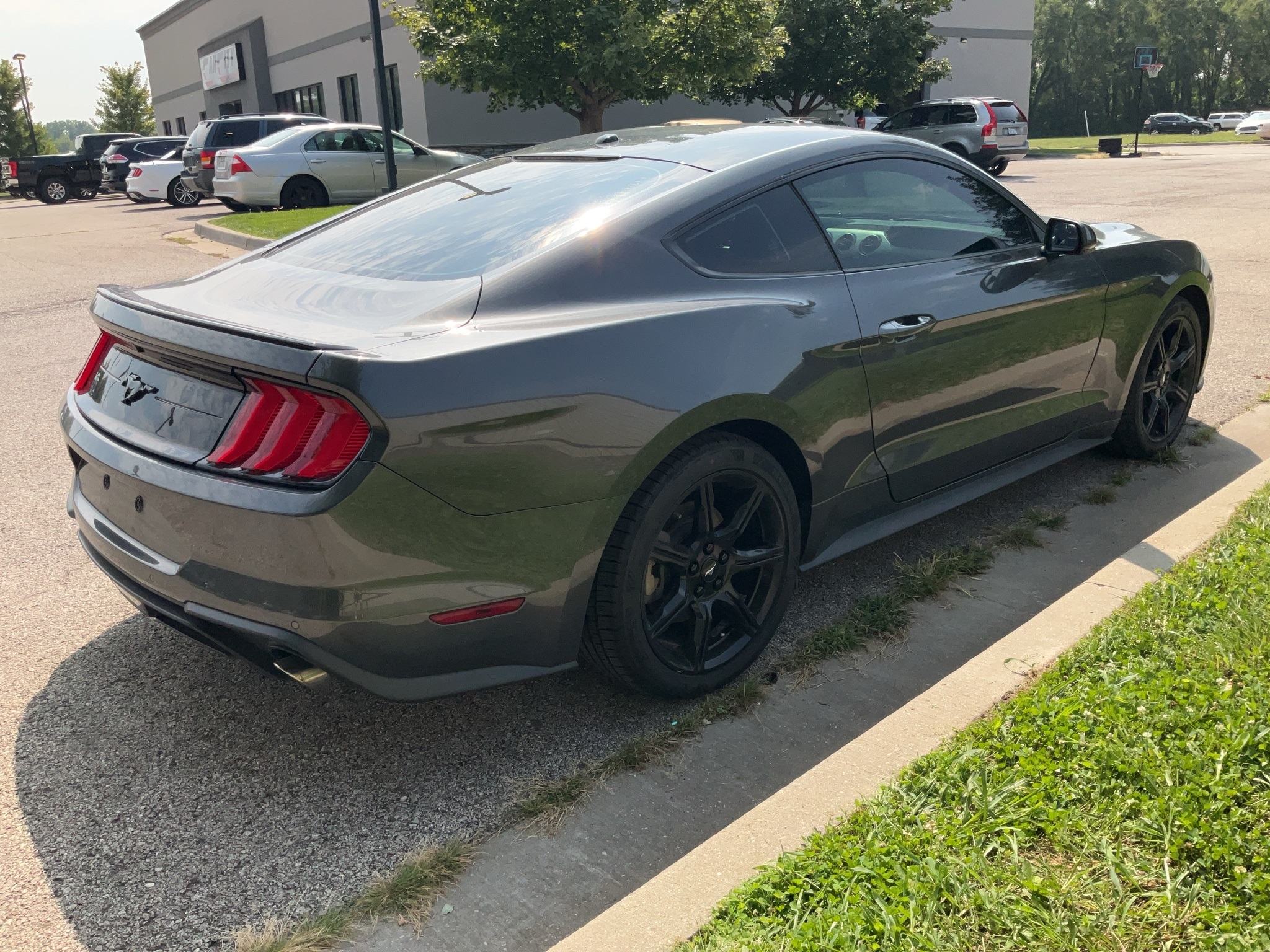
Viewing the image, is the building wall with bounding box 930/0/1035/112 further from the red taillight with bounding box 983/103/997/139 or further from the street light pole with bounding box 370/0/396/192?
the street light pole with bounding box 370/0/396/192

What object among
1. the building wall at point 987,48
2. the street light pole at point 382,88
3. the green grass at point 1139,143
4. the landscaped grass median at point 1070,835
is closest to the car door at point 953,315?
the landscaped grass median at point 1070,835

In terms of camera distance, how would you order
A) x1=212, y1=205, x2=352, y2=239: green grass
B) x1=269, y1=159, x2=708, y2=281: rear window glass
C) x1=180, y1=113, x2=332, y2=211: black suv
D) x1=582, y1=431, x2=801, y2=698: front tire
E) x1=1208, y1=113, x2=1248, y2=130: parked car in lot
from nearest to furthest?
x1=582, y1=431, x2=801, y2=698: front tire < x1=269, y1=159, x2=708, y2=281: rear window glass < x1=212, y1=205, x2=352, y2=239: green grass < x1=180, y1=113, x2=332, y2=211: black suv < x1=1208, y1=113, x2=1248, y2=130: parked car in lot

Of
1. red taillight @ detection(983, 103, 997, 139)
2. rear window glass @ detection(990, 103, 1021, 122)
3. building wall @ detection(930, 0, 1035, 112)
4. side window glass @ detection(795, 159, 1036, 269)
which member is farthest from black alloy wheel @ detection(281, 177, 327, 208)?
building wall @ detection(930, 0, 1035, 112)

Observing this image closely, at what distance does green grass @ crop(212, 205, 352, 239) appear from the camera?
48.1 feet

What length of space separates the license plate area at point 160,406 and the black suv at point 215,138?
67.3ft

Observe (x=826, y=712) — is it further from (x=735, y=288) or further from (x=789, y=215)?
(x=789, y=215)

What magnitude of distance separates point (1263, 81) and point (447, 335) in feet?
325

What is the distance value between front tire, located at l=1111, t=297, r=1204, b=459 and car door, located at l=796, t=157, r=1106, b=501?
20.8 inches

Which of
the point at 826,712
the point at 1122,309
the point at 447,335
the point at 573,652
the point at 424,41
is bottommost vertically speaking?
the point at 826,712

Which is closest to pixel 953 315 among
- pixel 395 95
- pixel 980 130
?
pixel 980 130

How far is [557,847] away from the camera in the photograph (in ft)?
8.32

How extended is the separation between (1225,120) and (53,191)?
7246 cm

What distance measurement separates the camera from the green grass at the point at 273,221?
48.1 feet

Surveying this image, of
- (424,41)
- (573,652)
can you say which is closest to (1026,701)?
(573,652)
